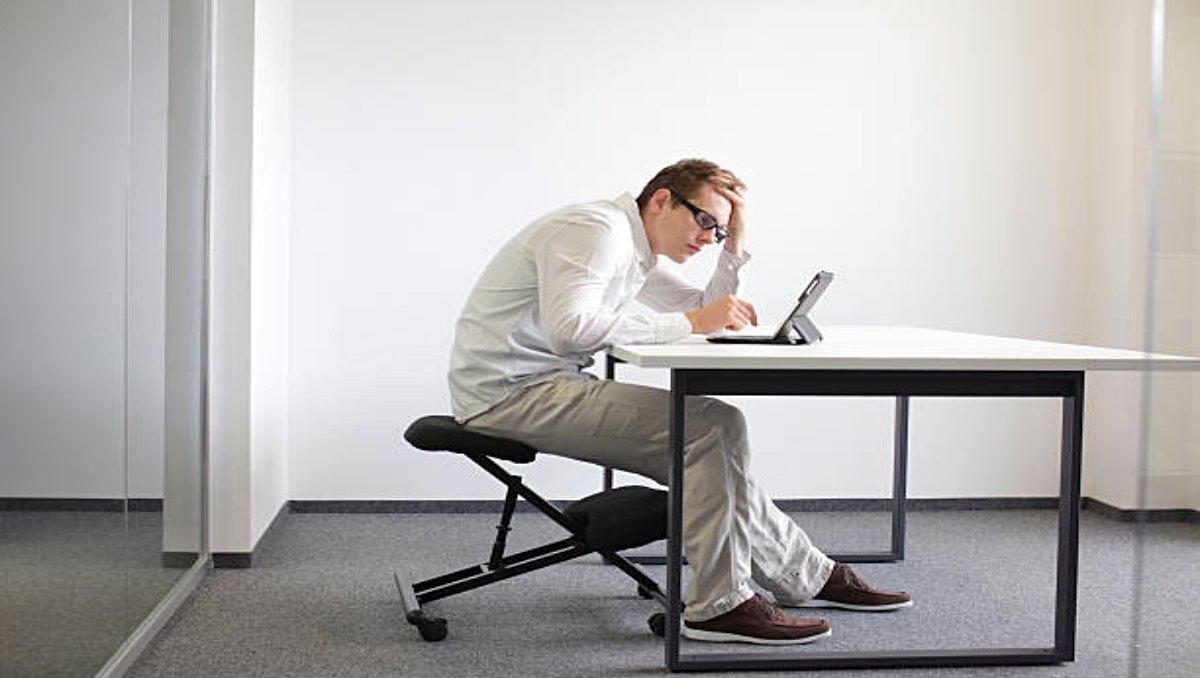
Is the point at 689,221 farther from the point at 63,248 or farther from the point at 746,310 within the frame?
the point at 63,248

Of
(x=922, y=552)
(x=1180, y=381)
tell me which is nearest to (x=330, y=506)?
(x=922, y=552)

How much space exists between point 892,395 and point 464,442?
100cm

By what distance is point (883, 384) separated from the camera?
3.31m

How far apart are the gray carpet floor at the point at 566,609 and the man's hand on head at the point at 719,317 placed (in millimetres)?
741

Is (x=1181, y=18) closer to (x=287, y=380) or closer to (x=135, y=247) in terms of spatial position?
(x=135, y=247)

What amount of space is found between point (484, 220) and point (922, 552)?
1.88m

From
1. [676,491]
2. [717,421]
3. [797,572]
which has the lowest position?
[797,572]

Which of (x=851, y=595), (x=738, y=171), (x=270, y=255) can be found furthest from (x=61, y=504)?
(x=738, y=171)

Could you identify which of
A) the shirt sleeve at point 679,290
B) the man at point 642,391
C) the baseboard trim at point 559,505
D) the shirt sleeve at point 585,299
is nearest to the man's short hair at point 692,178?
the man at point 642,391

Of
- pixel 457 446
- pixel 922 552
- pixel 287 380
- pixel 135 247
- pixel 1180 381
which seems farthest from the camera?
pixel 287 380

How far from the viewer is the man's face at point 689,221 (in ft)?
12.2

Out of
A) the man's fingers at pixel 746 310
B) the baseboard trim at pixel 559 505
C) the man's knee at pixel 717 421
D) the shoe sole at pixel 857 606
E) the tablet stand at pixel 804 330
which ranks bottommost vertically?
the baseboard trim at pixel 559 505

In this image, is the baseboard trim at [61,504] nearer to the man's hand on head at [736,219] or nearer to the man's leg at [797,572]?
the man's leg at [797,572]

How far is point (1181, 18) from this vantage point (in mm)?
2348
